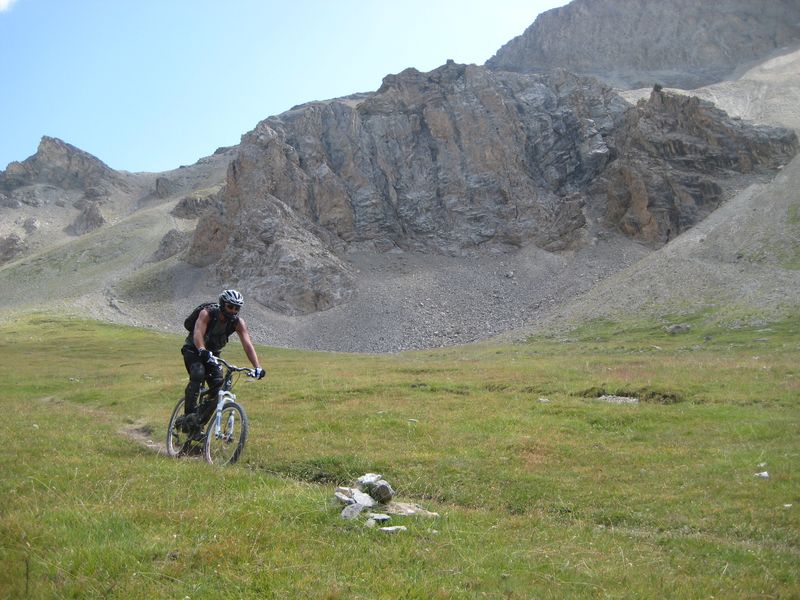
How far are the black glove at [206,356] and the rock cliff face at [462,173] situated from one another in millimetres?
98708

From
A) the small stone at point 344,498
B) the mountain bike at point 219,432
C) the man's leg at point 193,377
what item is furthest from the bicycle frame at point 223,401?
the small stone at point 344,498

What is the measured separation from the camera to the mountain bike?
13555 mm

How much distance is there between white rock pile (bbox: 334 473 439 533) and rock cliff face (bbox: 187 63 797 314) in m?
103

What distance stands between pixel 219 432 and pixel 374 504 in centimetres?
511

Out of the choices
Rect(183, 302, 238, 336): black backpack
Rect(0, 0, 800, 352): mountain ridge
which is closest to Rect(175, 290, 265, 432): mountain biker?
Rect(183, 302, 238, 336): black backpack

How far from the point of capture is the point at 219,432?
13.6 m

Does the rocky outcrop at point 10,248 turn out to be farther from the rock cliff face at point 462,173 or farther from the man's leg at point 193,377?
the man's leg at point 193,377

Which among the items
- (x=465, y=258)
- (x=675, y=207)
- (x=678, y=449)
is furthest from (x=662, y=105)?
(x=678, y=449)

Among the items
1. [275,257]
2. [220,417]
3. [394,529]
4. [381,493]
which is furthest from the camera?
[275,257]

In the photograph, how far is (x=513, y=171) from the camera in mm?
139375

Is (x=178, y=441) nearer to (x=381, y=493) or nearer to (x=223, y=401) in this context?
(x=223, y=401)

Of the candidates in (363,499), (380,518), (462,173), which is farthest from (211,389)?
(462,173)

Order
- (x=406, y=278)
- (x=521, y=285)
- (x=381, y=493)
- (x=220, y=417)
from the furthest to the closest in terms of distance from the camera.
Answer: (x=406, y=278) < (x=521, y=285) < (x=220, y=417) < (x=381, y=493)

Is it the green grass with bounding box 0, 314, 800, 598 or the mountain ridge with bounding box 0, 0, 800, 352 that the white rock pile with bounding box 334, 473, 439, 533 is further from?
the mountain ridge with bounding box 0, 0, 800, 352
